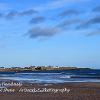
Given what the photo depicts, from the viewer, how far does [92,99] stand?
26922mm

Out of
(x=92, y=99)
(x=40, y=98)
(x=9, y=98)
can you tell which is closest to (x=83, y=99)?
(x=92, y=99)

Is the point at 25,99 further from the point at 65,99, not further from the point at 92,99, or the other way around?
the point at 92,99

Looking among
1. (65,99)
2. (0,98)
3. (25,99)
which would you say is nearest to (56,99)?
(65,99)

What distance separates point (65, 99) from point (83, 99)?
Result: 4.45 ft

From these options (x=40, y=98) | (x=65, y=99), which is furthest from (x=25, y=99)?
(x=65, y=99)

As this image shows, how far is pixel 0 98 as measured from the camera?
28406mm

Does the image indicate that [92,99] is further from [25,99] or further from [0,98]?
[0,98]

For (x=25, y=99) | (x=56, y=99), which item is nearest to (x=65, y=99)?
(x=56, y=99)

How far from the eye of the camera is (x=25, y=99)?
90.1ft

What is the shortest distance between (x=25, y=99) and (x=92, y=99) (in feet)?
16.7

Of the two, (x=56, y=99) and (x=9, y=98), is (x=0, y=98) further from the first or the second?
(x=56, y=99)

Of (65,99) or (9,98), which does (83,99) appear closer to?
(65,99)

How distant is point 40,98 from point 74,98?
265 centimetres

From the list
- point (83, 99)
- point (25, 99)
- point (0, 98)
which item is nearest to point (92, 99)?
point (83, 99)
